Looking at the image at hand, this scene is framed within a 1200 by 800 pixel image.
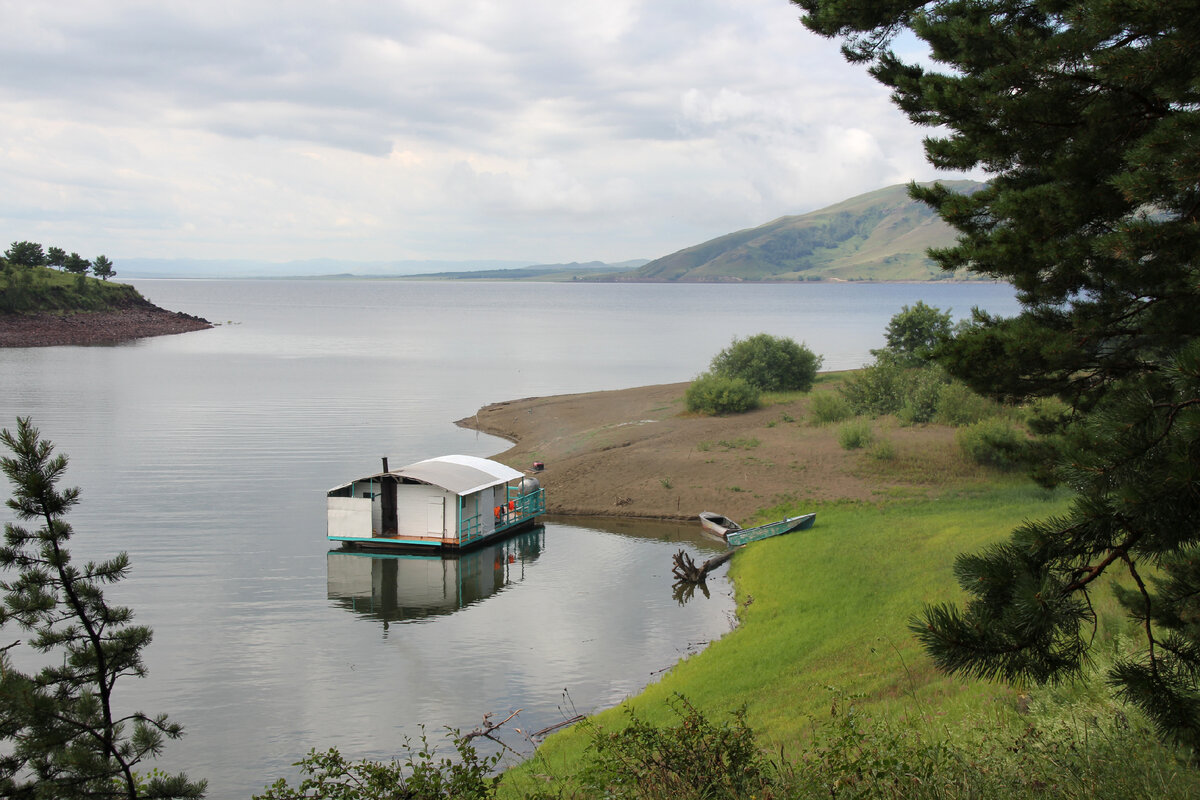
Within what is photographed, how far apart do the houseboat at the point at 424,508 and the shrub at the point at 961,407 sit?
21359 mm

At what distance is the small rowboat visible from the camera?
34656 millimetres

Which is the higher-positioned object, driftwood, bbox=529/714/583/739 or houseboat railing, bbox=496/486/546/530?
houseboat railing, bbox=496/486/546/530

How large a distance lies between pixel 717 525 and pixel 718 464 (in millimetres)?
7742

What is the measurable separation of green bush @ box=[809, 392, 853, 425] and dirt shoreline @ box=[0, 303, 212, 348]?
105m

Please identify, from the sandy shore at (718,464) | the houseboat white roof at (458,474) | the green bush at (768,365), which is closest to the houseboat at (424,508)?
the houseboat white roof at (458,474)

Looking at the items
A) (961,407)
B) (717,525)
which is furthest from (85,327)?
(961,407)

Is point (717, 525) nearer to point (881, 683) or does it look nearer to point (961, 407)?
point (961, 407)

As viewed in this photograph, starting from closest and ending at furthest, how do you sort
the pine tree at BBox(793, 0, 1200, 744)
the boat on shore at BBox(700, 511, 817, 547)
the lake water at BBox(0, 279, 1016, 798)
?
1. the pine tree at BBox(793, 0, 1200, 744)
2. the lake water at BBox(0, 279, 1016, 798)
3. the boat on shore at BBox(700, 511, 817, 547)

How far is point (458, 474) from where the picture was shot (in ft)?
116

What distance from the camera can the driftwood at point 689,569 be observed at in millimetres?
29328

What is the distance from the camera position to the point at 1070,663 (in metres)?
5.94

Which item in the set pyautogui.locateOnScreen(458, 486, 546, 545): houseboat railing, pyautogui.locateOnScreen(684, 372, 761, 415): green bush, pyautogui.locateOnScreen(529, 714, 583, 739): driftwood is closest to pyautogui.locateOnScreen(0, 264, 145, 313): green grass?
pyautogui.locateOnScreen(684, 372, 761, 415): green bush

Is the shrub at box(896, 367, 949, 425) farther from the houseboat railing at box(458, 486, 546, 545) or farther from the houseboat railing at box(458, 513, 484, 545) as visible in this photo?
the houseboat railing at box(458, 513, 484, 545)

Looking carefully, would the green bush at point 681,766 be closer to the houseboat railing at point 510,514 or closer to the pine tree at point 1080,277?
the pine tree at point 1080,277
